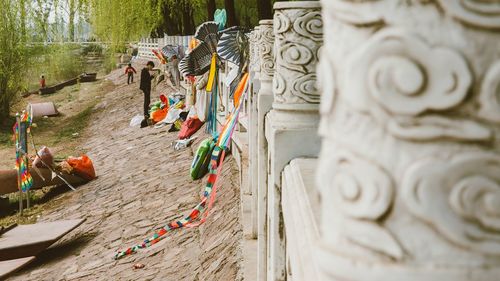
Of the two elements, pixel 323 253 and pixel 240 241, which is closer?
pixel 323 253

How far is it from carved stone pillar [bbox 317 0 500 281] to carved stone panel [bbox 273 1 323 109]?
1.58 m

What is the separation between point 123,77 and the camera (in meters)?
32.1

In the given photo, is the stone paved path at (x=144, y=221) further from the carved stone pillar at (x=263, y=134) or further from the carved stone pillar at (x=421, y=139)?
the carved stone pillar at (x=421, y=139)

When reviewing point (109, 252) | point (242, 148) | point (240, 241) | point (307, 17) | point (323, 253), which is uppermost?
point (307, 17)

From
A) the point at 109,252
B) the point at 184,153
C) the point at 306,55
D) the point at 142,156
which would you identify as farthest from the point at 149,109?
the point at 306,55

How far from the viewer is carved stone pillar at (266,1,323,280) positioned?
248 centimetres

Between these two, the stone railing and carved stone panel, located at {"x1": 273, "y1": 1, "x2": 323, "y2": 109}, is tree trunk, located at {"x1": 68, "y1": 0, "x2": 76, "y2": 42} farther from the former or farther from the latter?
the stone railing

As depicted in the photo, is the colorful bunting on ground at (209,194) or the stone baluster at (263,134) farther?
the colorful bunting on ground at (209,194)

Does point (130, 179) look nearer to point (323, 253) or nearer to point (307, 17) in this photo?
point (307, 17)

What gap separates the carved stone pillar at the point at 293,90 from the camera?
248 centimetres

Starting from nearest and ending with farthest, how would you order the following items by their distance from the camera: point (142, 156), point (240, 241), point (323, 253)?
point (323, 253), point (240, 241), point (142, 156)

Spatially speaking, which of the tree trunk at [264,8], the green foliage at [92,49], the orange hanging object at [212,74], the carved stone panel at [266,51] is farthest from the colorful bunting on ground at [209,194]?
the green foliage at [92,49]

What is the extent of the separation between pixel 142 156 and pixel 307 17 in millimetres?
11014

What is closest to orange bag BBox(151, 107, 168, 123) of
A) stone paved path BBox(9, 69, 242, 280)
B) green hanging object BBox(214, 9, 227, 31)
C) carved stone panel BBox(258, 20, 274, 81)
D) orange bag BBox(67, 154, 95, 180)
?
stone paved path BBox(9, 69, 242, 280)
